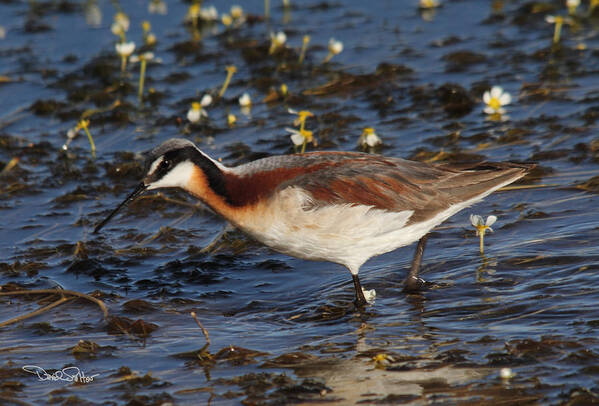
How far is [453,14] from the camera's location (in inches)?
534

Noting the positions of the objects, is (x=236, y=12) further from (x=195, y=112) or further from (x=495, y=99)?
(x=495, y=99)

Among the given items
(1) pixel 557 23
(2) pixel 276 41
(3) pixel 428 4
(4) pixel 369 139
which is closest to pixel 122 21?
(2) pixel 276 41

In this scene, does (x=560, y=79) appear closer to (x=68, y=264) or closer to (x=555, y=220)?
(x=555, y=220)

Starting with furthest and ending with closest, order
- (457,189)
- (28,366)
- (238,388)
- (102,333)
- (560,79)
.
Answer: (560,79), (457,189), (102,333), (28,366), (238,388)

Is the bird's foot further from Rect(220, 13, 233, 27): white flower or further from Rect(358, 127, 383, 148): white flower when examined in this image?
Rect(220, 13, 233, 27): white flower

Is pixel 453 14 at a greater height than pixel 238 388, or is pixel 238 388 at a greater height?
pixel 453 14

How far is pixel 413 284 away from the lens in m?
7.33

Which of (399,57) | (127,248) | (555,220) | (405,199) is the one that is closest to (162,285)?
(127,248)

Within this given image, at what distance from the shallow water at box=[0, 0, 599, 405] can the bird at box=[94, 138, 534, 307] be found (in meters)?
0.54

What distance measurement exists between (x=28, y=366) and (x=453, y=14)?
9.19m
